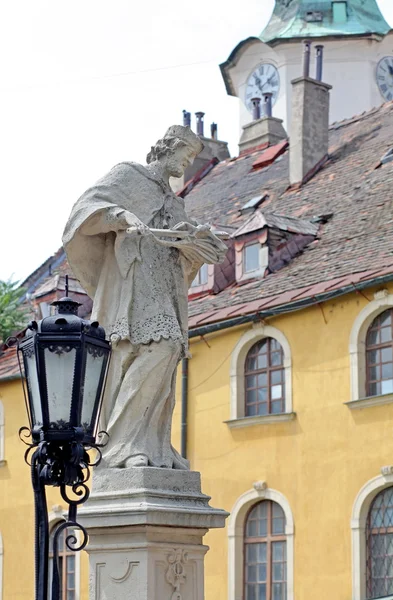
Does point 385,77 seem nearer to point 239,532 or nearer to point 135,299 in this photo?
point 239,532

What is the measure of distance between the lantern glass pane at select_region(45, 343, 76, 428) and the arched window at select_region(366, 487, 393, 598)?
1678 centimetres

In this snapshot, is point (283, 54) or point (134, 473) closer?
point (134, 473)

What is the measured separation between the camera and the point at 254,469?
2719 centimetres

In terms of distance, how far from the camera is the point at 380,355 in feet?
83.3

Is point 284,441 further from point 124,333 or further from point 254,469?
point 124,333

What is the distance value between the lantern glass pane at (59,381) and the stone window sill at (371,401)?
667 inches

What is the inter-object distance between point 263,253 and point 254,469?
4.38 metres

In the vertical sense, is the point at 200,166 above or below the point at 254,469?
above

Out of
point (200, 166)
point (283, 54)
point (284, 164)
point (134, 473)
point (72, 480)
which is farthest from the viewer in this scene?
point (283, 54)

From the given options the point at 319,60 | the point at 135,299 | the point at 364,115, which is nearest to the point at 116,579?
the point at 135,299

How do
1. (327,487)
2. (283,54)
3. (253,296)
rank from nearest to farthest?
(327,487), (253,296), (283,54)

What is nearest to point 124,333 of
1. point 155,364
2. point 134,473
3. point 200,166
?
point 155,364

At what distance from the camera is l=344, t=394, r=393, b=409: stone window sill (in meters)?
24.9

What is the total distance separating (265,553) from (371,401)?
11.5ft
